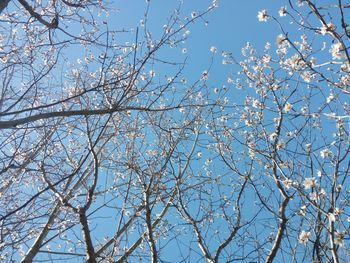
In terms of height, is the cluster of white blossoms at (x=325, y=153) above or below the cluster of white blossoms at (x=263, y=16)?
below

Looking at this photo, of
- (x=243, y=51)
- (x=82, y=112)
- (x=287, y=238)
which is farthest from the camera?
(x=243, y=51)

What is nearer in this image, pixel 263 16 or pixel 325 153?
pixel 263 16

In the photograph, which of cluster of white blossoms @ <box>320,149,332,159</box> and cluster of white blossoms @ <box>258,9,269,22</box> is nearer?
cluster of white blossoms @ <box>258,9,269,22</box>

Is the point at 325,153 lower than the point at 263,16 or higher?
lower

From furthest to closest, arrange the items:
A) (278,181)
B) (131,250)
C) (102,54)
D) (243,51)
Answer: (243,51), (131,250), (278,181), (102,54)

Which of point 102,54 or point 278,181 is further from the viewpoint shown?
point 278,181

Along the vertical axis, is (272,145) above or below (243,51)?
below

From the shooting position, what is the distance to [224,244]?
4.38 meters

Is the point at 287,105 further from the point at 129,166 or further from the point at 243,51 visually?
the point at 243,51

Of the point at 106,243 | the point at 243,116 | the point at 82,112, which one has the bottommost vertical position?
the point at 82,112

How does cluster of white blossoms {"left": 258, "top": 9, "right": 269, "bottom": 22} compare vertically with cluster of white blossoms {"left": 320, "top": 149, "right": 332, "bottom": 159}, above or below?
above

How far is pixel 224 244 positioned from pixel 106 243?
7.27 ft

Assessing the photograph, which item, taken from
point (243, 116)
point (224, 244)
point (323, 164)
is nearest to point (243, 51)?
point (243, 116)

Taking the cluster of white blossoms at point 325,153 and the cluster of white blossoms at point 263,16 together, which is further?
Result: the cluster of white blossoms at point 325,153
